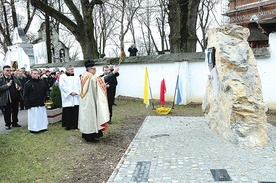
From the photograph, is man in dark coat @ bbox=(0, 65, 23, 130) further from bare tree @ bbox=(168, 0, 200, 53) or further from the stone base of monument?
bare tree @ bbox=(168, 0, 200, 53)

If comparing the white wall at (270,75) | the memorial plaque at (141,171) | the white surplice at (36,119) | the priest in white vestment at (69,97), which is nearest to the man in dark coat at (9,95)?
the white surplice at (36,119)

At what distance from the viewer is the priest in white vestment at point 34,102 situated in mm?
8172

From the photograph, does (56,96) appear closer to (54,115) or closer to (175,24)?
(54,115)

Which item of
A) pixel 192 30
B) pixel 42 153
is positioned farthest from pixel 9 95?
pixel 192 30

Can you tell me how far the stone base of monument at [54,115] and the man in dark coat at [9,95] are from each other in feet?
3.30

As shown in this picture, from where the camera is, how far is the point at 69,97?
341 inches

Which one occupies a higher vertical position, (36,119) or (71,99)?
(71,99)

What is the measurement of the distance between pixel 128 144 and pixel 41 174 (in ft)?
7.58

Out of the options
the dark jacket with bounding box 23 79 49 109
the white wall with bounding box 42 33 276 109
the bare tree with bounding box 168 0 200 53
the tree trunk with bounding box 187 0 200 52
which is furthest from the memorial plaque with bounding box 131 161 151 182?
the tree trunk with bounding box 187 0 200 52

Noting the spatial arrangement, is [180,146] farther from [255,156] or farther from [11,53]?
[11,53]

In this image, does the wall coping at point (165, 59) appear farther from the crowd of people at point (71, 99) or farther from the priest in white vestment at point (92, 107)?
the priest in white vestment at point (92, 107)

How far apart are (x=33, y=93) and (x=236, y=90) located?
5.33 meters

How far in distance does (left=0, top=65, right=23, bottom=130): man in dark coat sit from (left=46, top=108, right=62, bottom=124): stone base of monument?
101 cm

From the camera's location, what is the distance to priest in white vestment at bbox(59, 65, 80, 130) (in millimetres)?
8602
